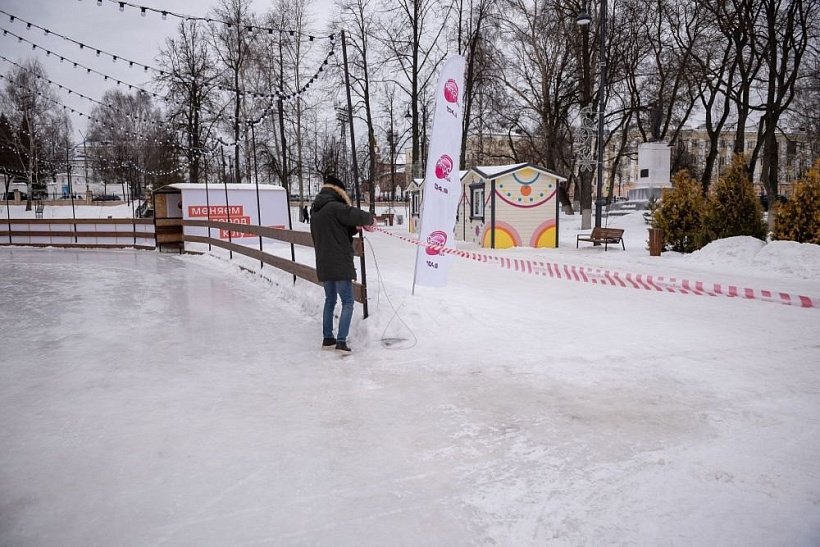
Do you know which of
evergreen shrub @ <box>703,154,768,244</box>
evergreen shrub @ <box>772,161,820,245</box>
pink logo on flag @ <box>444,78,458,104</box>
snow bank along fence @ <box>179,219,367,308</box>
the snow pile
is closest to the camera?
snow bank along fence @ <box>179,219,367,308</box>

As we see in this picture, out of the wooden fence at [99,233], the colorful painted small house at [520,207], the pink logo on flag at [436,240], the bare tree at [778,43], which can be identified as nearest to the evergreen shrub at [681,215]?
the colorful painted small house at [520,207]

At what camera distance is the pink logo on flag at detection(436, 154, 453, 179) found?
22.3 ft

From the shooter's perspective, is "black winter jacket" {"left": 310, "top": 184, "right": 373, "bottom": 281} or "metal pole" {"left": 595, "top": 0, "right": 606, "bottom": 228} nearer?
"black winter jacket" {"left": 310, "top": 184, "right": 373, "bottom": 281}

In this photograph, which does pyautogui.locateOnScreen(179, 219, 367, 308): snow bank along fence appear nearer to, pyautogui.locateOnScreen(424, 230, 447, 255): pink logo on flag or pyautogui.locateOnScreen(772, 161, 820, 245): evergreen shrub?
pyautogui.locateOnScreen(424, 230, 447, 255): pink logo on flag

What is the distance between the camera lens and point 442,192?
271 inches

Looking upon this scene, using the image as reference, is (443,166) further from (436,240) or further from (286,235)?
(286,235)

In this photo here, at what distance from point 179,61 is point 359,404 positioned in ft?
108

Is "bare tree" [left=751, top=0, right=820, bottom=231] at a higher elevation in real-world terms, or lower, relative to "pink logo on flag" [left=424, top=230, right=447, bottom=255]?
higher

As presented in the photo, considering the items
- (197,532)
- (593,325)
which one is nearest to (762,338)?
(593,325)

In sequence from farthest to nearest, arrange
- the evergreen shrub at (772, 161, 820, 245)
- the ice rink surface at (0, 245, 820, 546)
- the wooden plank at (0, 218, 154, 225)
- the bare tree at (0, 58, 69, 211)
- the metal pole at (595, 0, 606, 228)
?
the bare tree at (0, 58, 69, 211) → the wooden plank at (0, 218, 154, 225) → the metal pole at (595, 0, 606, 228) → the evergreen shrub at (772, 161, 820, 245) → the ice rink surface at (0, 245, 820, 546)

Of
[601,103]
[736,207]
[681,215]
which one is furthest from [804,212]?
[601,103]

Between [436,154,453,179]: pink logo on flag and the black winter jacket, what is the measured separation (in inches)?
56.1

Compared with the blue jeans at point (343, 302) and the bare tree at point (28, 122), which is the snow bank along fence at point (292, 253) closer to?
the blue jeans at point (343, 302)

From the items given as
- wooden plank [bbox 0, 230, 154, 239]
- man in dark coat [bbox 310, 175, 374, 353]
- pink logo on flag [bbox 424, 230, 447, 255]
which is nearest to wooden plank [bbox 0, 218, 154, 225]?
wooden plank [bbox 0, 230, 154, 239]
